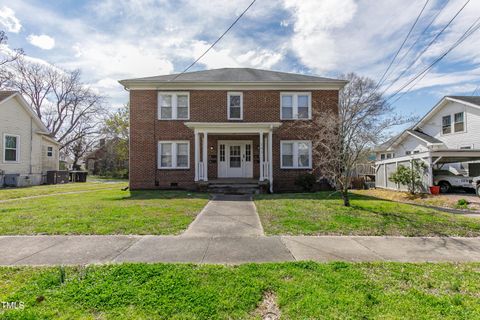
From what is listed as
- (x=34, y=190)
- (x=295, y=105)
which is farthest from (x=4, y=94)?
(x=295, y=105)

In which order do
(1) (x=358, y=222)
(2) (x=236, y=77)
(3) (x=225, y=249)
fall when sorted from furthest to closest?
(2) (x=236, y=77) < (1) (x=358, y=222) < (3) (x=225, y=249)

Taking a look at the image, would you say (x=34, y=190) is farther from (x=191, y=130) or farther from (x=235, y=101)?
(x=235, y=101)

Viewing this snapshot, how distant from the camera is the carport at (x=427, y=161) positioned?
13038 millimetres

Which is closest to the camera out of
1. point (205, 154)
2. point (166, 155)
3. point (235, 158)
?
point (205, 154)

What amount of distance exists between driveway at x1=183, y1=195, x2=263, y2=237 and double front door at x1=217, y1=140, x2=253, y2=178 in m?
6.04

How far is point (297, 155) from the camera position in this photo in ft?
48.1

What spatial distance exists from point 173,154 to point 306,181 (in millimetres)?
7487

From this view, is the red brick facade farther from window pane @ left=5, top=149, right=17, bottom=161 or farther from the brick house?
window pane @ left=5, top=149, right=17, bottom=161

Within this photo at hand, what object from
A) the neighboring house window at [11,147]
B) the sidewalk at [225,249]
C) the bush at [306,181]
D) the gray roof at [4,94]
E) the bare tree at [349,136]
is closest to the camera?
the sidewalk at [225,249]

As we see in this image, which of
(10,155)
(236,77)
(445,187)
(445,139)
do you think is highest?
(236,77)

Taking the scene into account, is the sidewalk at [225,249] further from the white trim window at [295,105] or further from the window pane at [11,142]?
the window pane at [11,142]

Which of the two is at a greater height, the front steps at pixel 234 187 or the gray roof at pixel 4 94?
the gray roof at pixel 4 94

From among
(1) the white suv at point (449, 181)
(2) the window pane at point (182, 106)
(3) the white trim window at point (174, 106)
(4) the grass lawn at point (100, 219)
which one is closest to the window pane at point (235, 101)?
(3) the white trim window at point (174, 106)

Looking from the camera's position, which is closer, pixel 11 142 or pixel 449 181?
pixel 449 181
